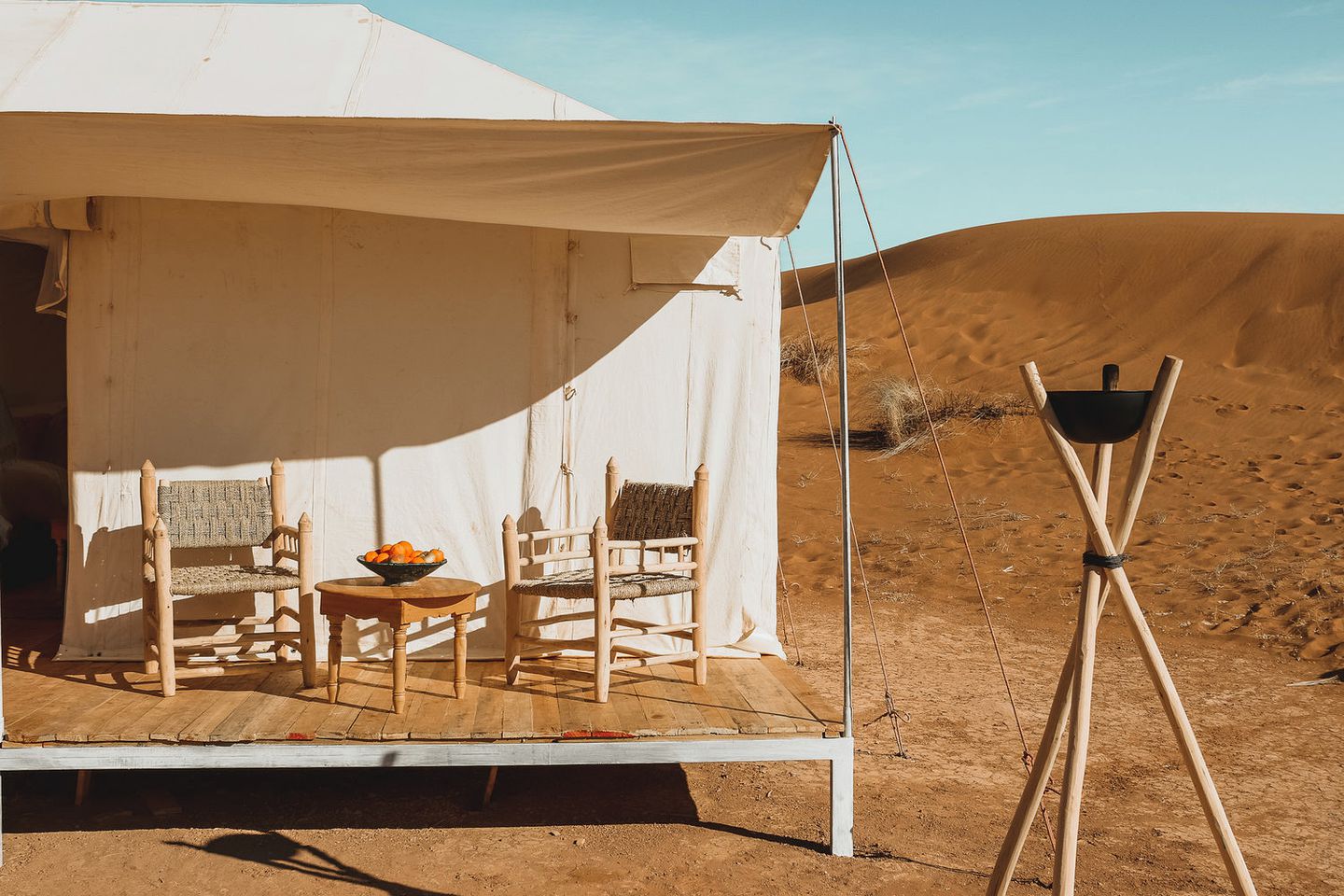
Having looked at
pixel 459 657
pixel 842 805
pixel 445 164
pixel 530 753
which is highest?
pixel 445 164

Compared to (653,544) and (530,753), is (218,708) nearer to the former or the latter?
(530,753)

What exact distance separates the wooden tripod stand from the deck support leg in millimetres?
811

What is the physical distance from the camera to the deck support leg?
3.54 meters

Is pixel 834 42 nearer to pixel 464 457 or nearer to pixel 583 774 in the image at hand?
pixel 464 457

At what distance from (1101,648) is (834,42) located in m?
4.40

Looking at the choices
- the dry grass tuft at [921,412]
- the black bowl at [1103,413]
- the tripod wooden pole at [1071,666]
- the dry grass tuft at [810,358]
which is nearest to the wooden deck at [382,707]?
the tripod wooden pole at [1071,666]

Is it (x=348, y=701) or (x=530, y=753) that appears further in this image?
(x=348, y=701)

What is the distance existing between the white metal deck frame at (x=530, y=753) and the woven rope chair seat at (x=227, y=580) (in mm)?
693

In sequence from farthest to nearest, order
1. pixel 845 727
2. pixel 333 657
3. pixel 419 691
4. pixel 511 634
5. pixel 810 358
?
pixel 810 358 → pixel 511 634 → pixel 419 691 → pixel 333 657 → pixel 845 727

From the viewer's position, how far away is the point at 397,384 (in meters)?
4.66

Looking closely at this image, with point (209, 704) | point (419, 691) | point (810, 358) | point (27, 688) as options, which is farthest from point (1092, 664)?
point (810, 358)

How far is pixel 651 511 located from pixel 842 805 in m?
1.36

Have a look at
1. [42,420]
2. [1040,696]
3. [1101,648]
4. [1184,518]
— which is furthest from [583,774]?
[1184,518]

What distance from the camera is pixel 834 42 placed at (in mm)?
7980
